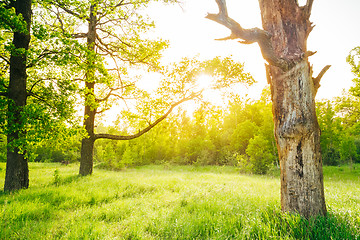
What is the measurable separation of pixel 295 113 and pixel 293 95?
0.38 metres

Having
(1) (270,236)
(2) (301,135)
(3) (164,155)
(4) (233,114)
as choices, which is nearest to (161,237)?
(1) (270,236)

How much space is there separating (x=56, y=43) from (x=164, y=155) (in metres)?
35.6

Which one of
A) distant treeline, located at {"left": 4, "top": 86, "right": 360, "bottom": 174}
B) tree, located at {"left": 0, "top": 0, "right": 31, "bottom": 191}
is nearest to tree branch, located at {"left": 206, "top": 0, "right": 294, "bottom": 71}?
tree, located at {"left": 0, "top": 0, "right": 31, "bottom": 191}

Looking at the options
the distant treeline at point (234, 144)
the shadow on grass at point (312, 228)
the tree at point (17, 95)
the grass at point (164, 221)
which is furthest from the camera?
the distant treeline at point (234, 144)

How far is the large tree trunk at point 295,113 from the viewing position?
3461 millimetres

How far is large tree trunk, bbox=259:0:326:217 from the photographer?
346 centimetres

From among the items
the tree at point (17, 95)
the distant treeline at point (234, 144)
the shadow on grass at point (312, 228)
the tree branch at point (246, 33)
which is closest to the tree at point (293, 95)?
the tree branch at point (246, 33)

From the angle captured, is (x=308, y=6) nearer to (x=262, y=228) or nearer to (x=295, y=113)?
(x=295, y=113)

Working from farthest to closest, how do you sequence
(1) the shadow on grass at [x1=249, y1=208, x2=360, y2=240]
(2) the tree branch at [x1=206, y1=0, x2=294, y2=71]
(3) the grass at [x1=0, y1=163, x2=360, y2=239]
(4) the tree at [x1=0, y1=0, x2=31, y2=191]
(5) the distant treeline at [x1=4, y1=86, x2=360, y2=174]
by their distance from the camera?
(5) the distant treeline at [x1=4, y1=86, x2=360, y2=174] < (4) the tree at [x1=0, y1=0, x2=31, y2=191] < (2) the tree branch at [x1=206, y1=0, x2=294, y2=71] < (3) the grass at [x1=0, y1=163, x2=360, y2=239] < (1) the shadow on grass at [x1=249, y1=208, x2=360, y2=240]

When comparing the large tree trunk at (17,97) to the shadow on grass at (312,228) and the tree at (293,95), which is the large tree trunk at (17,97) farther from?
the shadow on grass at (312,228)

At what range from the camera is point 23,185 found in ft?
25.6

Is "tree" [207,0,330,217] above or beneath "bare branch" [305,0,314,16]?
beneath

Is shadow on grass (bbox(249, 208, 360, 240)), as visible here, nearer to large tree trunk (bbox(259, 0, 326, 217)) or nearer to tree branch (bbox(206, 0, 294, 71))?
large tree trunk (bbox(259, 0, 326, 217))

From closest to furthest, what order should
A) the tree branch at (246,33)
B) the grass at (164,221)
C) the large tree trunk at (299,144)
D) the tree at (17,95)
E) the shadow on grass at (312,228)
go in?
the shadow on grass at (312,228) < the grass at (164,221) < the large tree trunk at (299,144) < the tree branch at (246,33) < the tree at (17,95)
